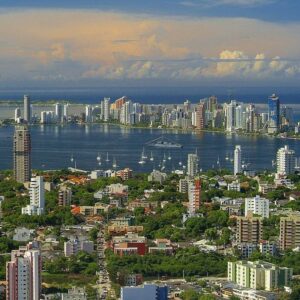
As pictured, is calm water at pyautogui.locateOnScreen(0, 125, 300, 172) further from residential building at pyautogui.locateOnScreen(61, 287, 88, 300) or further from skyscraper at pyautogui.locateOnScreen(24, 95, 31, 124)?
residential building at pyautogui.locateOnScreen(61, 287, 88, 300)

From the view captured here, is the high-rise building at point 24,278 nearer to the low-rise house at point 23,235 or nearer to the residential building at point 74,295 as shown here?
the residential building at point 74,295

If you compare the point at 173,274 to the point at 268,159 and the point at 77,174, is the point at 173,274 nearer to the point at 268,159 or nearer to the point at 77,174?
the point at 77,174

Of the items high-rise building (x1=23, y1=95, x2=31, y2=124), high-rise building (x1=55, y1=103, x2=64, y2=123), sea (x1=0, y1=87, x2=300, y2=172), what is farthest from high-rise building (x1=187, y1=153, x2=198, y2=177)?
high-rise building (x1=55, y1=103, x2=64, y2=123)

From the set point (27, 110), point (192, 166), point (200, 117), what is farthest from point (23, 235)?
point (27, 110)

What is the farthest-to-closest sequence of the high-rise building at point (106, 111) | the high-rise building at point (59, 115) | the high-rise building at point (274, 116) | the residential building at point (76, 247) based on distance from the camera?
the high-rise building at point (106, 111) → the high-rise building at point (59, 115) → the high-rise building at point (274, 116) → the residential building at point (76, 247)

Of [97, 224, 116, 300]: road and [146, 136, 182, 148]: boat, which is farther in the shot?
[146, 136, 182, 148]: boat

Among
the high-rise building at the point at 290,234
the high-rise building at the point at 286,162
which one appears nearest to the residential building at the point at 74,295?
the high-rise building at the point at 290,234

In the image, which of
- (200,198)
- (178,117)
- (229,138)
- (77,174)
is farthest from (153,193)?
(178,117)
